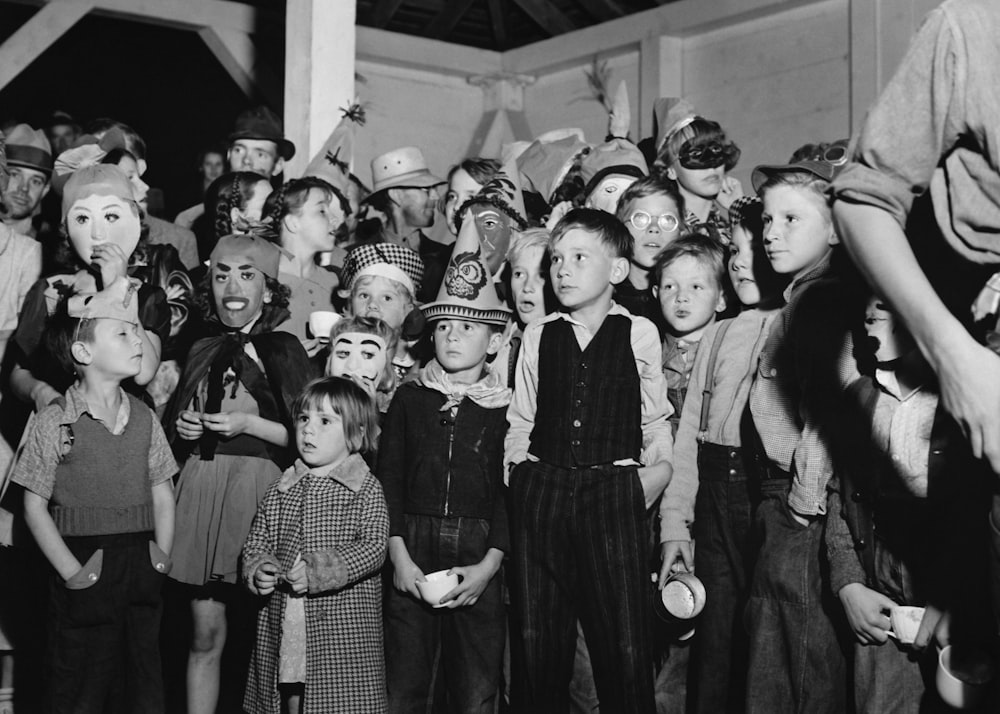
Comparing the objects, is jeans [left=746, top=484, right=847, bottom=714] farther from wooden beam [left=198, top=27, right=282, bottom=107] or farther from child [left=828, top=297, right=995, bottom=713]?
Answer: wooden beam [left=198, top=27, right=282, bottom=107]

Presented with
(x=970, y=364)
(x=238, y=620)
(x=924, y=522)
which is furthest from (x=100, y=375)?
(x=970, y=364)

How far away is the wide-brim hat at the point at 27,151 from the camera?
5.37 meters

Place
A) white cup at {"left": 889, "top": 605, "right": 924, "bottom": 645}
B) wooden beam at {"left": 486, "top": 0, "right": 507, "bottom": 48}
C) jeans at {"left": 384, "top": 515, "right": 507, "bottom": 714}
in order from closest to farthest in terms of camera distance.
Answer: white cup at {"left": 889, "top": 605, "right": 924, "bottom": 645} → jeans at {"left": 384, "top": 515, "right": 507, "bottom": 714} → wooden beam at {"left": 486, "top": 0, "right": 507, "bottom": 48}

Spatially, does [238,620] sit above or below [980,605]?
below

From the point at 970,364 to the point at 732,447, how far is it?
1960 mm

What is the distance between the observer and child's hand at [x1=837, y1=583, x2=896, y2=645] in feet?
9.23

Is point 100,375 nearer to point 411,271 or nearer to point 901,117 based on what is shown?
point 411,271

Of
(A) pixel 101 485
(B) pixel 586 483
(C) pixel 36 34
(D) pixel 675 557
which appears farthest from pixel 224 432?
(C) pixel 36 34

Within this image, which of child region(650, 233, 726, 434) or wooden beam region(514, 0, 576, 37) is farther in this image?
wooden beam region(514, 0, 576, 37)

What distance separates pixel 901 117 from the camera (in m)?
1.96

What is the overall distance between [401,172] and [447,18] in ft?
17.5

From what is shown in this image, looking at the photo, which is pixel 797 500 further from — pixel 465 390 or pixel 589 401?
pixel 465 390

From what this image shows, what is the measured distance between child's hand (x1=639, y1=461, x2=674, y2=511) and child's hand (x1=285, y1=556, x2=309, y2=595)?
1047 mm

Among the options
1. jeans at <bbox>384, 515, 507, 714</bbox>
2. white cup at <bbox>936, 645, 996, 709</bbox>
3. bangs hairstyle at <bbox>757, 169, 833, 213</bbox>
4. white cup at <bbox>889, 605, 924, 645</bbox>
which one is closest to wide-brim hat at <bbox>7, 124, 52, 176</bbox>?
jeans at <bbox>384, 515, 507, 714</bbox>
